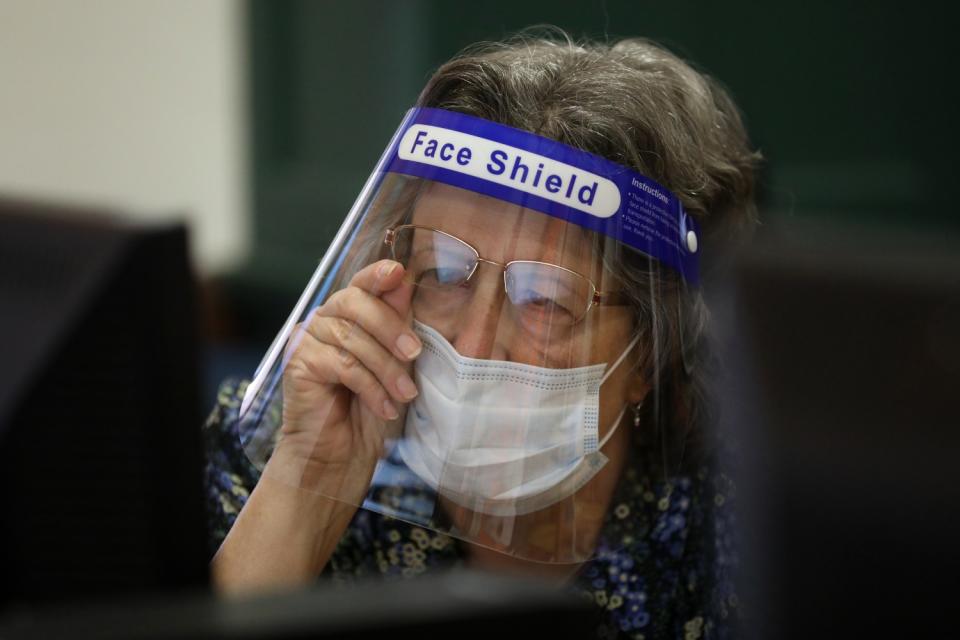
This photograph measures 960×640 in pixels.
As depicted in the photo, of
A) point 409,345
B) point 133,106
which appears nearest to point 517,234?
point 409,345

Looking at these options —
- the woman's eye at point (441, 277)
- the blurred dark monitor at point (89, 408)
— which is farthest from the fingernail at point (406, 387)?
the blurred dark monitor at point (89, 408)

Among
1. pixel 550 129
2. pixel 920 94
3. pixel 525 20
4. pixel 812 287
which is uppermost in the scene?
pixel 525 20

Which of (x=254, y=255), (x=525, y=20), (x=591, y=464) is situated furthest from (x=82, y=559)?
(x=254, y=255)

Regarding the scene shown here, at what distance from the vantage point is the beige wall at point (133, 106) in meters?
4.34

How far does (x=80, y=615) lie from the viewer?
47 cm

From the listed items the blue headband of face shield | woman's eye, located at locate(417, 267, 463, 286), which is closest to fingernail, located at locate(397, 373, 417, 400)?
woman's eye, located at locate(417, 267, 463, 286)

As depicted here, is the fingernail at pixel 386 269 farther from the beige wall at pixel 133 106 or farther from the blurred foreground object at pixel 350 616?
the beige wall at pixel 133 106

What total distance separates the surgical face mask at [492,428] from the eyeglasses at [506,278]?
0.05 meters

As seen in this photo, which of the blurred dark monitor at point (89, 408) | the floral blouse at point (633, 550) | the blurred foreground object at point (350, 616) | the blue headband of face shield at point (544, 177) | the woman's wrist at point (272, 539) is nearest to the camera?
the blurred foreground object at point (350, 616)

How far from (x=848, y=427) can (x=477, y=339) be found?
601mm

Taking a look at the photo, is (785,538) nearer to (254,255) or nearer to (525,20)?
(525,20)

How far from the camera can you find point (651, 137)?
1.13m

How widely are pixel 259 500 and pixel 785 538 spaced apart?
775 mm

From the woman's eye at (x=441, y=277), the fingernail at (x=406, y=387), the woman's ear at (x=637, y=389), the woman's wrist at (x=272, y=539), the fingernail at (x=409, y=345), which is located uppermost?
the woman's eye at (x=441, y=277)
